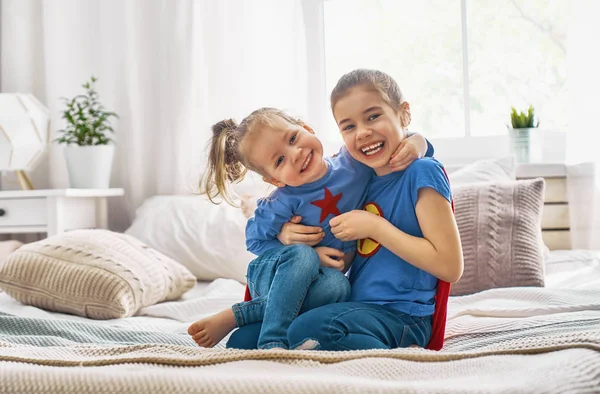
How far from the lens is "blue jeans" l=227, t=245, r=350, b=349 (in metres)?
1.16

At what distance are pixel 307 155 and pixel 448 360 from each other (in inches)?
18.0

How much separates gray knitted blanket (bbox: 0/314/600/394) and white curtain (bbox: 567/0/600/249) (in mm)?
1605

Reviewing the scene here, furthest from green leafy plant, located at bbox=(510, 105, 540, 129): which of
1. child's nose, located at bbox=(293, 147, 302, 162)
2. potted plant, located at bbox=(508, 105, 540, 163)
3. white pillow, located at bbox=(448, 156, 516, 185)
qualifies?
child's nose, located at bbox=(293, 147, 302, 162)

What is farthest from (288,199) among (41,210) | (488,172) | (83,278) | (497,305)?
(41,210)

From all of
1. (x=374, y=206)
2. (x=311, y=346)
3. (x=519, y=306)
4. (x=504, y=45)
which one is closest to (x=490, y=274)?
(x=519, y=306)

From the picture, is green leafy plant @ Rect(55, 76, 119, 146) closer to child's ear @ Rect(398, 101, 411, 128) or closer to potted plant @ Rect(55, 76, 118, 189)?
potted plant @ Rect(55, 76, 118, 189)

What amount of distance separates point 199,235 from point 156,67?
0.93 m

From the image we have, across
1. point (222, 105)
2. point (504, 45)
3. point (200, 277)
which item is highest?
point (504, 45)

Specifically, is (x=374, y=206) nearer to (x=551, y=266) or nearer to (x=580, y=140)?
(x=551, y=266)

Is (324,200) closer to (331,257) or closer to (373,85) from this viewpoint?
(331,257)

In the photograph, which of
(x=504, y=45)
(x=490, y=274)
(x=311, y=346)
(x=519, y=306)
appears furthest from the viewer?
(x=504, y=45)

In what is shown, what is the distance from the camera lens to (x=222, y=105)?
3006mm

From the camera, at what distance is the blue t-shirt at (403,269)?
1.22 m

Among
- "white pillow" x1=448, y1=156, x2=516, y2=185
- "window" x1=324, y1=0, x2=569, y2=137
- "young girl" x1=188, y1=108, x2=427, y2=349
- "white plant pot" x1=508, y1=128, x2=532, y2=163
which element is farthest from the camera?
"window" x1=324, y1=0, x2=569, y2=137
